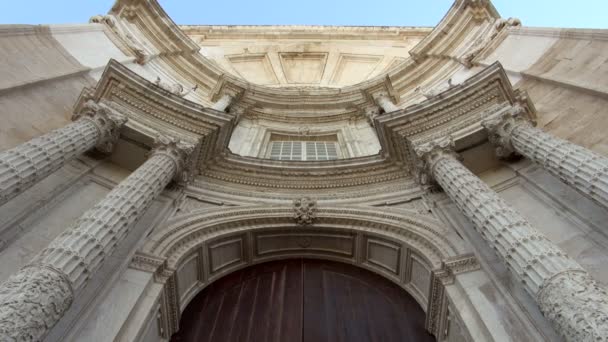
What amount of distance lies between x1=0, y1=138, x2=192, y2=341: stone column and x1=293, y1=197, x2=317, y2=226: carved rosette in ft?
12.5

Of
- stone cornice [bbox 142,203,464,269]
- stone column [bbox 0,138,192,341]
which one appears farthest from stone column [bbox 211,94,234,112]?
stone column [bbox 0,138,192,341]

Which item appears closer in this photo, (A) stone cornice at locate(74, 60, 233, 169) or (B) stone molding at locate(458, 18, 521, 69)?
(A) stone cornice at locate(74, 60, 233, 169)

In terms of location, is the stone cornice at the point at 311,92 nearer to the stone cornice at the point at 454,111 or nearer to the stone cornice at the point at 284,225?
the stone cornice at the point at 454,111

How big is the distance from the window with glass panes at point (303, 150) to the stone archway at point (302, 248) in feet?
15.7

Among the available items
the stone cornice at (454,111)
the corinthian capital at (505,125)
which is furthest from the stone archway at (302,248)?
the corinthian capital at (505,125)

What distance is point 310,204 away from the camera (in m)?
11.2

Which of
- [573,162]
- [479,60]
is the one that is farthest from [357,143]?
[573,162]

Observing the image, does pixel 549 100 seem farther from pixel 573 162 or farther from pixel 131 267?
pixel 131 267

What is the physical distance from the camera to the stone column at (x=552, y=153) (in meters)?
6.86

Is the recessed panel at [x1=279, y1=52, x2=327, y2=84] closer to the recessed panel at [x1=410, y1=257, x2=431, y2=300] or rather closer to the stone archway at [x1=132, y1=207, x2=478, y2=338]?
the stone archway at [x1=132, y1=207, x2=478, y2=338]

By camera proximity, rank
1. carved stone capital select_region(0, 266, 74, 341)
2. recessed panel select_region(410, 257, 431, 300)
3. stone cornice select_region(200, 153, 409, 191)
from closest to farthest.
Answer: carved stone capital select_region(0, 266, 74, 341)
recessed panel select_region(410, 257, 431, 300)
stone cornice select_region(200, 153, 409, 191)

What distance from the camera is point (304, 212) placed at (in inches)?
434

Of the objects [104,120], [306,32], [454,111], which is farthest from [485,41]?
[104,120]

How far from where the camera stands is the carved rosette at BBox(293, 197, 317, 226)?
433 inches
